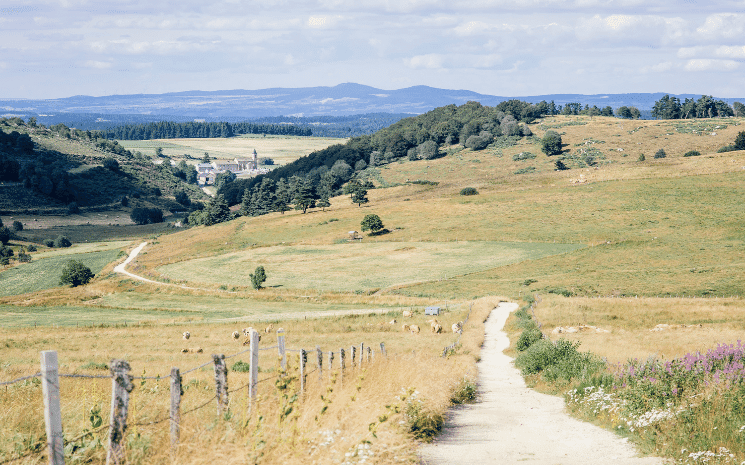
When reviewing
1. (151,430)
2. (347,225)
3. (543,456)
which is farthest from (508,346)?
(347,225)

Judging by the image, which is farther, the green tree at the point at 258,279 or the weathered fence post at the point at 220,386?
the green tree at the point at 258,279

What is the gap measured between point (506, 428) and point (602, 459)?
3.38 meters

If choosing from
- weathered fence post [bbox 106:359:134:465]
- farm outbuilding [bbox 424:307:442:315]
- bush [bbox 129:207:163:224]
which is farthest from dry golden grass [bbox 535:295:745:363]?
bush [bbox 129:207:163:224]

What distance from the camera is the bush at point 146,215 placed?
18125 cm

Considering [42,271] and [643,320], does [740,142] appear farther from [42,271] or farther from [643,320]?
[42,271]

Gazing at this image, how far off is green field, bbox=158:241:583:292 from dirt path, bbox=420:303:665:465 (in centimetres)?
4931

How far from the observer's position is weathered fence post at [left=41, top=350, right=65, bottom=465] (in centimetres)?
736

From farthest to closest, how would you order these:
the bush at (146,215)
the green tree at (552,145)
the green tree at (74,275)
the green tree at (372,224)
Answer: the bush at (146,215) → the green tree at (552,145) → the green tree at (372,224) → the green tree at (74,275)

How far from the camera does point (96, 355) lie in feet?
110

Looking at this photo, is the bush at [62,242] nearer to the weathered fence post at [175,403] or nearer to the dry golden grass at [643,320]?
the dry golden grass at [643,320]

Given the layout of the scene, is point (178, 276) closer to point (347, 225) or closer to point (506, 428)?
point (347, 225)

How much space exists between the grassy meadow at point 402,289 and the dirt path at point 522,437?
741 millimetres

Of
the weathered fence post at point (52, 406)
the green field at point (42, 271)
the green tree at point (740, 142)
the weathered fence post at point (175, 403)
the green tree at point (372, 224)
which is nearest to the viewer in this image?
the weathered fence post at point (52, 406)

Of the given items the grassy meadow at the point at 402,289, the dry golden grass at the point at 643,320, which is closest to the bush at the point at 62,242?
the grassy meadow at the point at 402,289
